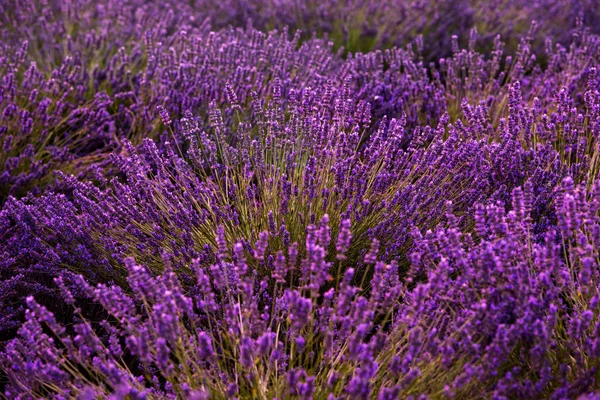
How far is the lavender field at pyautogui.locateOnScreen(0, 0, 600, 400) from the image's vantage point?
5.42ft

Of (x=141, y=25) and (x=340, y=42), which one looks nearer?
(x=141, y=25)

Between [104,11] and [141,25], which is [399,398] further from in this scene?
[104,11]

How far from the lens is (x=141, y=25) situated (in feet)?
15.6

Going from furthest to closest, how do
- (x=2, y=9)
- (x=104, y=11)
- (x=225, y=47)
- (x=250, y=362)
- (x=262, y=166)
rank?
(x=104, y=11)
(x=2, y=9)
(x=225, y=47)
(x=262, y=166)
(x=250, y=362)

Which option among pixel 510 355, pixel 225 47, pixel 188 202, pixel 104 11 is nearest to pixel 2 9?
pixel 104 11

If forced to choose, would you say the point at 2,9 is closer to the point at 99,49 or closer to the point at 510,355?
the point at 99,49

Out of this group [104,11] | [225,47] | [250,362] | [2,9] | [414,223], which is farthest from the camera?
[104,11]

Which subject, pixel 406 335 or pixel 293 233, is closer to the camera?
pixel 406 335

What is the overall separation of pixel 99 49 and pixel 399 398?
352 cm

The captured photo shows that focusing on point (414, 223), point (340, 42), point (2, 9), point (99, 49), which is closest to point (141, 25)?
point (99, 49)

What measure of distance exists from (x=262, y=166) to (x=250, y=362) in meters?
1.10

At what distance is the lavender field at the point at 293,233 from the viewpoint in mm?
1651

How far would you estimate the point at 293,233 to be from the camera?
2.37 meters

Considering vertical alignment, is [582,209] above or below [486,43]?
above
